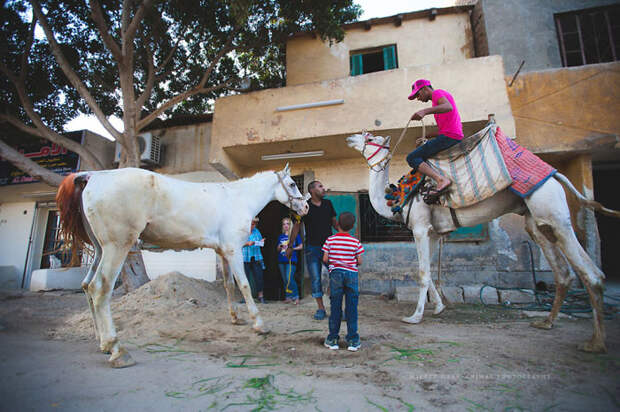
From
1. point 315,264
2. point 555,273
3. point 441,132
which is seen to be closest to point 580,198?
point 555,273

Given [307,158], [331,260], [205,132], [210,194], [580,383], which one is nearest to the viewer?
[580,383]

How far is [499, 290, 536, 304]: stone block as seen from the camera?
5707mm

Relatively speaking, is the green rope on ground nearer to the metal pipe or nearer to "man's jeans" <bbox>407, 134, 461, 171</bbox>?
"man's jeans" <bbox>407, 134, 461, 171</bbox>

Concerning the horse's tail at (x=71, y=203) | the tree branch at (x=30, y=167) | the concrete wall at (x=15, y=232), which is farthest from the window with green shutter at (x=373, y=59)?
the concrete wall at (x=15, y=232)

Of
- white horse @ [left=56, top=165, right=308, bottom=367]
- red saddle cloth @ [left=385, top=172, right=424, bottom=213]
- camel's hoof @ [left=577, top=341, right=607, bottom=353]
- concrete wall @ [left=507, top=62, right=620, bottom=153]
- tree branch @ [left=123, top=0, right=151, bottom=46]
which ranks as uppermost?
tree branch @ [left=123, top=0, right=151, bottom=46]

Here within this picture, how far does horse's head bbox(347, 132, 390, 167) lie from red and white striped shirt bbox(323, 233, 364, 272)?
6.12 ft

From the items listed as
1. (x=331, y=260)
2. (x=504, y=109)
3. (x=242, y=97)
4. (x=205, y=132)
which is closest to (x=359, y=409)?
(x=331, y=260)

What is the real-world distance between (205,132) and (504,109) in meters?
8.18

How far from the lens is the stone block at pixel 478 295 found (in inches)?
230

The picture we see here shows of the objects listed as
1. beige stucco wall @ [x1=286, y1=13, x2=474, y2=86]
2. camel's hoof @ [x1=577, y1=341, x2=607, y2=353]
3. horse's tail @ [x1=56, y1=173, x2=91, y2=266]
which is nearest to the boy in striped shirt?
camel's hoof @ [x1=577, y1=341, x2=607, y2=353]

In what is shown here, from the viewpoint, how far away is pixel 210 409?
1872 mm

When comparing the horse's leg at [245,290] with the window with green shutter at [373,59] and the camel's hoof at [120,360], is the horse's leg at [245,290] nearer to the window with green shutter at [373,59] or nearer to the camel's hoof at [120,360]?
the camel's hoof at [120,360]

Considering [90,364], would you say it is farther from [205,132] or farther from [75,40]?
[75,40]

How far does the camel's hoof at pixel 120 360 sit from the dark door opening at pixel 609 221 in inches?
463
